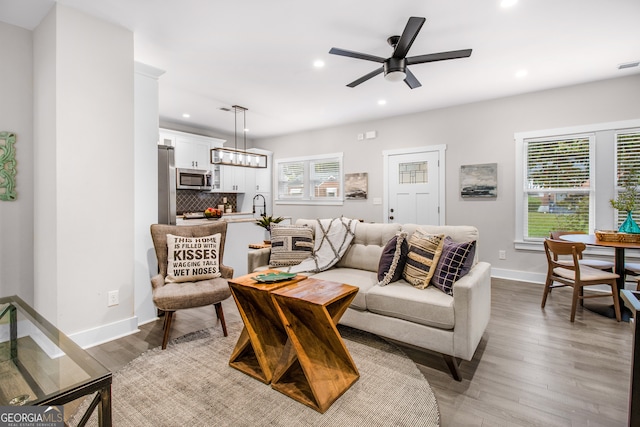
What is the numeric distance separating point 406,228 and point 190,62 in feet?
9.92

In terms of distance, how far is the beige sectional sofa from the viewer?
6.50ft

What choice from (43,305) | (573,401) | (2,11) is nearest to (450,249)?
(573,401)

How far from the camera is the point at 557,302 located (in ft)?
11.6

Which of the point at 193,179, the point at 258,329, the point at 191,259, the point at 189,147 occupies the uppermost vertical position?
the point at 189,147

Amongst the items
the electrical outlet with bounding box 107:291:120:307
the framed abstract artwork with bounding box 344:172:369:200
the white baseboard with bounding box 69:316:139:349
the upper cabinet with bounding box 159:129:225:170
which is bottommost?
the white baseboard with bounding box 69:316:139:349

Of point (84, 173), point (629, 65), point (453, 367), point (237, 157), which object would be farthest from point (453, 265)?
point (237, 157)

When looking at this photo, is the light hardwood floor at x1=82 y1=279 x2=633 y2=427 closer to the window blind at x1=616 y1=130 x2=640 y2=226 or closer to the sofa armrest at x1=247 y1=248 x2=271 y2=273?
the sofa armrest at x1=247 y1=248 x2=271 y2=273

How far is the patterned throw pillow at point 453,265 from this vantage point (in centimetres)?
224

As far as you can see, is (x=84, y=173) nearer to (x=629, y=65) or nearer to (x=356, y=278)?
(x=356, y=278)

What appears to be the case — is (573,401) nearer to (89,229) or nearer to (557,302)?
(557,302)

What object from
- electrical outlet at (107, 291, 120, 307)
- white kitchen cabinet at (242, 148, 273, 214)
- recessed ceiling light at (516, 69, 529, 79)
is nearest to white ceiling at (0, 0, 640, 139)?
recessed ceiling light at (516, 69, 529, 79)

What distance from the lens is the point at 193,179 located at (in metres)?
5.95

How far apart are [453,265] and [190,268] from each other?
2.22 metres

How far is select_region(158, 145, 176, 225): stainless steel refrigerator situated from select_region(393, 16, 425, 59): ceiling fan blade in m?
2.58
